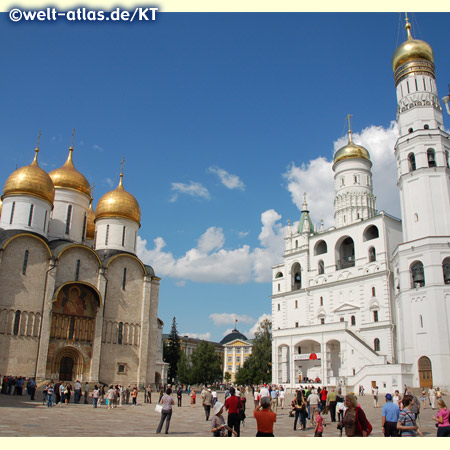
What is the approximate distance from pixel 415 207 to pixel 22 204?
88.1 ft

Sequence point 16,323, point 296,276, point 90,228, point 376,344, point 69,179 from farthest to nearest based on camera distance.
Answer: point 296,276 < point 90,228 < point 376,344 < point 69,179 < point 16,323

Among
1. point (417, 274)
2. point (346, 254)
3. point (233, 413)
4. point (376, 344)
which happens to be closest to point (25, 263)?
point (233, 413)

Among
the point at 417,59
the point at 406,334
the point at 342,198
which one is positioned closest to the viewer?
the point at 406,334

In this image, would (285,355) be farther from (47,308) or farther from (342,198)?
(47,308)

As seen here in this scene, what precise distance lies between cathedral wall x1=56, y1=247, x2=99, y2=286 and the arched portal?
21866mm

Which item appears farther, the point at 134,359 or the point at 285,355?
the point at 285,355

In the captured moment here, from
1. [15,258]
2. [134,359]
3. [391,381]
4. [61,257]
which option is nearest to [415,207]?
[391,381]

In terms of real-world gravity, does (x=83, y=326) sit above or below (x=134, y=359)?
above

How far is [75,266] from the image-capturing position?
31.3 metres

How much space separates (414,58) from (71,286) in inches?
1184

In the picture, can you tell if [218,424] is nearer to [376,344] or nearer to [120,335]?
[120,335]

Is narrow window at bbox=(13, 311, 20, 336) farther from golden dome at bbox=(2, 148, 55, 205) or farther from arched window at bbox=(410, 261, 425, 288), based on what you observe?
arched window at bbox=(410, 261, 425, 288)

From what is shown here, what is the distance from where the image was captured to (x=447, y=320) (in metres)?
28.5

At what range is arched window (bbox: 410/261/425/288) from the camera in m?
30.7
